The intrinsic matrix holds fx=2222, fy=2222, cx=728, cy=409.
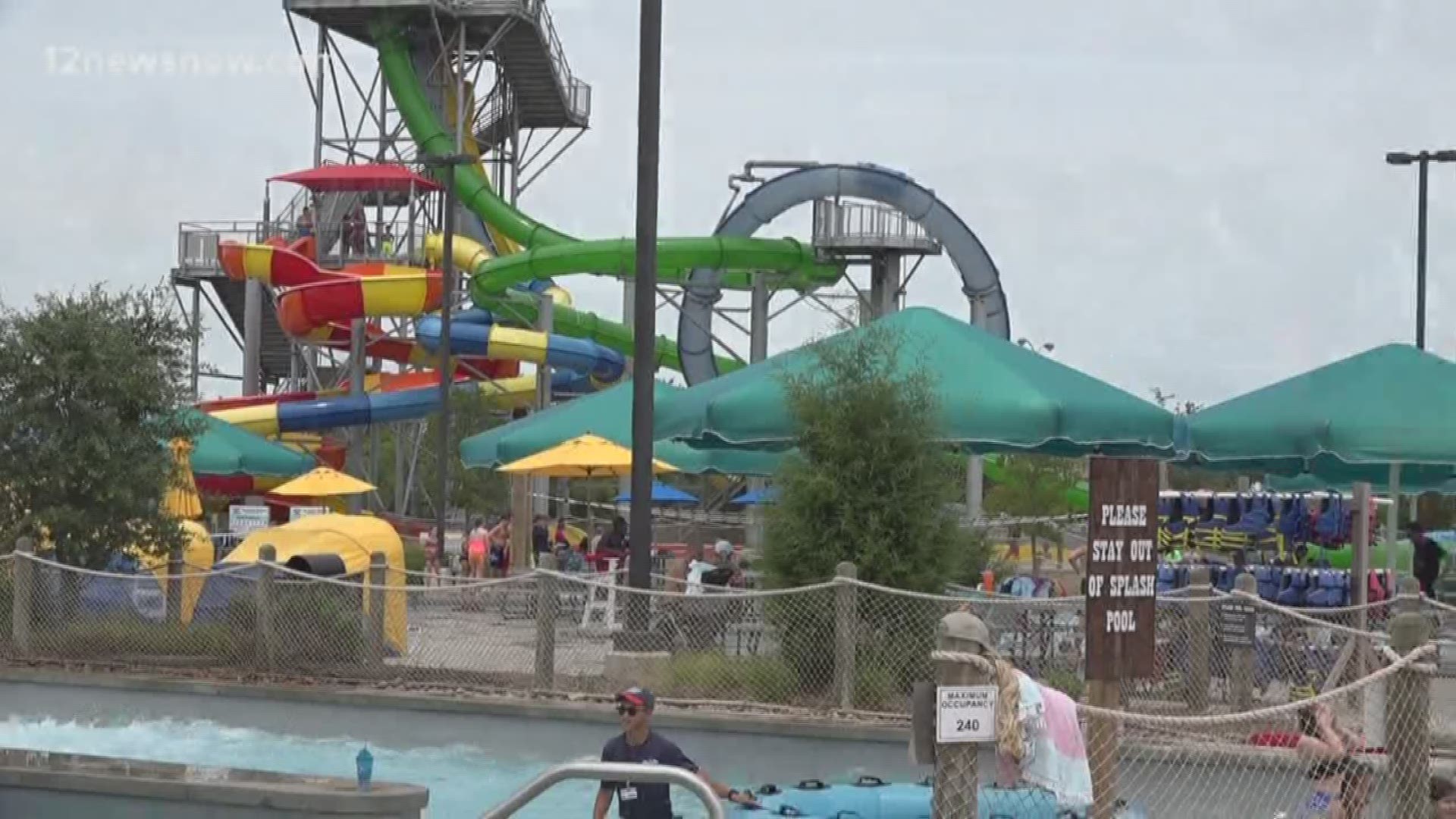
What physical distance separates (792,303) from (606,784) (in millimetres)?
33017

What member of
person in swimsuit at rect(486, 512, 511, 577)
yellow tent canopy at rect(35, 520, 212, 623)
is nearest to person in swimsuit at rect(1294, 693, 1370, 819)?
yellow tent canopy at rect(35, 520, 212, 623)

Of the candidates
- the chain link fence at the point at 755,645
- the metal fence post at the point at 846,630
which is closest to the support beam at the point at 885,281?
the chain link fence at the point at 755,645

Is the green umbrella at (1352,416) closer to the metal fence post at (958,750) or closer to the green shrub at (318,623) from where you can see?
the green shrub at (318,623)

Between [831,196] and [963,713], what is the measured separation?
32.2m

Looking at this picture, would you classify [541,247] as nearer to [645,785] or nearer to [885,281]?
[885,281]

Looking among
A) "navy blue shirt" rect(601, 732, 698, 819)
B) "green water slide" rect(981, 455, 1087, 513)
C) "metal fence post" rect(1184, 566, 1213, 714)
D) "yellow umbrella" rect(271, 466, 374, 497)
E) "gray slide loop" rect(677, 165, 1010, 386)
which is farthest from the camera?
"green water slide" rect(981, 455, 1087, 513)

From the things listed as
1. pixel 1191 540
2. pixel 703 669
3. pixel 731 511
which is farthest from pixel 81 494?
pixel 731 511

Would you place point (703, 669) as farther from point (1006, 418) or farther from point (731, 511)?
point (731, 511)

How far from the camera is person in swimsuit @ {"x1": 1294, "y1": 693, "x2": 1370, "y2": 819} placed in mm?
10336

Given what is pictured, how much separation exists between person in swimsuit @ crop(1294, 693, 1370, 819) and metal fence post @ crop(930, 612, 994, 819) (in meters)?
3.10

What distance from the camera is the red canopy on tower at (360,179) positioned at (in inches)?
1975

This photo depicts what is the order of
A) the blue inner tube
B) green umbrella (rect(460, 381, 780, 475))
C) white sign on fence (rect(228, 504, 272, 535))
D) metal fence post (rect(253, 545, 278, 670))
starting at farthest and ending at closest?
1. white sign on fence (rect(228, 504, 272, 535))
2. green umbrella (rect(460, 381, 780, 475))
3. metal fence post (rect(253, 545, 278, 670))
4. the blue inner tube

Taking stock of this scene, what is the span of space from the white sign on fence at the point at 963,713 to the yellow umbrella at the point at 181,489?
49.8ft

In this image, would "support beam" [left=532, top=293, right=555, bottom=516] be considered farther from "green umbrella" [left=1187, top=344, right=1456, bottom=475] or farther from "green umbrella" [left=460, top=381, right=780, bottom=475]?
"green umbrella" [left=1187, top=344, right=1456, bottom=475]
